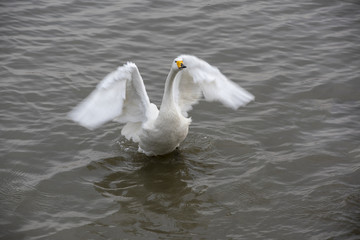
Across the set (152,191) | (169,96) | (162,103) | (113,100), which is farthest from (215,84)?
(152,191)

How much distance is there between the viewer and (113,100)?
23.5 ft

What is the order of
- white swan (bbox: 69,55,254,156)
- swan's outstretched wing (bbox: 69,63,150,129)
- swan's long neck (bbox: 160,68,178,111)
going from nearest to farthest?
swan's outstretched wing (bbox: 69,63,150,129), white swan (bbox: 69,55,254,156), swan's long neck (bbox: 160,68,178,111)

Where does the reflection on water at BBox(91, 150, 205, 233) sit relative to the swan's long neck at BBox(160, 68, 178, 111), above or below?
below

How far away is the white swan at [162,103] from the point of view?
7008mm

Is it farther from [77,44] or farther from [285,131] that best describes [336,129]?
[77,44]

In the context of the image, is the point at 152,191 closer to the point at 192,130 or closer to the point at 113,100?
the point at 113,100

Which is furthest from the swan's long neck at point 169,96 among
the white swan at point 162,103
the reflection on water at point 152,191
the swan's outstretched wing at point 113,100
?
the reflection on water at point 152,191

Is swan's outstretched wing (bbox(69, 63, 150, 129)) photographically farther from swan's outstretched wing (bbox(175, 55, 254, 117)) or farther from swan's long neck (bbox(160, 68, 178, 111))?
swan's outstretched wing (bbox(175, 55, 254, 117))

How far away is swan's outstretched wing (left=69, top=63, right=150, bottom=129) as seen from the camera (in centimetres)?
682

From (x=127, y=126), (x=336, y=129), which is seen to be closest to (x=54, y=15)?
(x=127, y=126)

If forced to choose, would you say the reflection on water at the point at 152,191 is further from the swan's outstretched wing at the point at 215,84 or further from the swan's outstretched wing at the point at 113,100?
the swan's outstretched wing at the point at 215,84

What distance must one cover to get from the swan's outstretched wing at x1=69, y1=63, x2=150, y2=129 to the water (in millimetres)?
895

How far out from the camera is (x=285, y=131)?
853 cm

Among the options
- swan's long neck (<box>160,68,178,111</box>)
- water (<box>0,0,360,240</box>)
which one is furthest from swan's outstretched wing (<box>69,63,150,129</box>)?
water (<box>0,0,360,240</box>)
